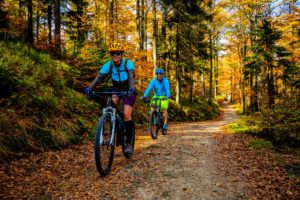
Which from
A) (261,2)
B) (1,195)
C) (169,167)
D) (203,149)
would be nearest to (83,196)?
(1,195)

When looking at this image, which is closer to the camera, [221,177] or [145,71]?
[221,177]

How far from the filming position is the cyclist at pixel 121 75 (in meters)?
4.81

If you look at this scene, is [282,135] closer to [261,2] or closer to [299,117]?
[299,117]

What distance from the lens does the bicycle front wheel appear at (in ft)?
13.2

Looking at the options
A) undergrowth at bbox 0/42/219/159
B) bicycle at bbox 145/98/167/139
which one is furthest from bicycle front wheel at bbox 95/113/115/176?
bicycle at bbox 145/98/167/139

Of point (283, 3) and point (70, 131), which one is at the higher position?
point (283, 3)

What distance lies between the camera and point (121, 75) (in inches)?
198

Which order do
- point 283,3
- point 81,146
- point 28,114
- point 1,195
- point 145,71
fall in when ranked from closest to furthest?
point 1,195, point 28,114, point 81,146, point 145,71, point 283,3

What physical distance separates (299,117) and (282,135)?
199 centimetres

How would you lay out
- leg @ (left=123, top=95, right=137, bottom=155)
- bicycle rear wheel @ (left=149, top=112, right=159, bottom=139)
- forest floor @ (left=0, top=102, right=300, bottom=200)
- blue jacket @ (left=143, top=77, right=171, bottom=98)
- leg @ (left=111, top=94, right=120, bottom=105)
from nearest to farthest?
forest floor @ (left=0, top=102, right=300, bottom=200)
leg @ (left=111, top=94, right=120, bottom=105)
leg @ (left=123, top=95, right=137, bottom=155)
bicycle rear wheel @ (left=149, top=112, right=159, bottom=139)
blue jacket @ (left=143, top=77, right=171, bottom=98)

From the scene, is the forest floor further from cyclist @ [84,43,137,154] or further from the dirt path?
cyclist @ [84,43,137,154]

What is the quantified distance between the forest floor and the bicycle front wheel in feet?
0.64

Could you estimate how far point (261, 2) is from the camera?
22359 mm

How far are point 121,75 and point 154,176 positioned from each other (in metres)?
2.15
